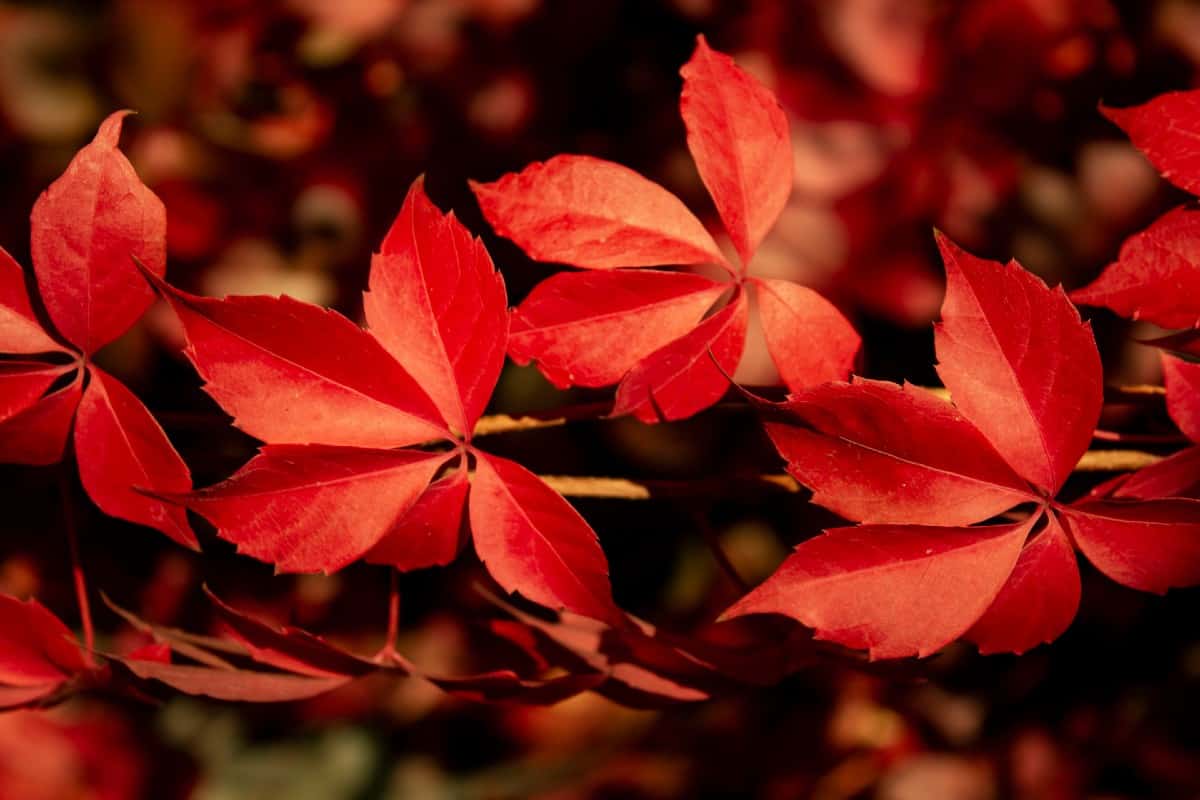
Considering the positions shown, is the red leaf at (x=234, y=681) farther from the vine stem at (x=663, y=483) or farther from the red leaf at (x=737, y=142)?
the red leaf at (x=737, y=142)

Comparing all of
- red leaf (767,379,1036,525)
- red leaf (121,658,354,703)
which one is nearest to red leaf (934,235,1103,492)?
red leaf (767,379,1036,525)

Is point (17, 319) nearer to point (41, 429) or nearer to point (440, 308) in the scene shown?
point (41, 429)

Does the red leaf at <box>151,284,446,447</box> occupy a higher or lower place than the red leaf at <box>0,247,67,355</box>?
lower

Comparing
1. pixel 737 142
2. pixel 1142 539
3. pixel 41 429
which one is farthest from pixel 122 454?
pixel 1142 539

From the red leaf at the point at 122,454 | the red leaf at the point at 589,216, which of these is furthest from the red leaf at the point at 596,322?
the red leaf at the point at 122,454

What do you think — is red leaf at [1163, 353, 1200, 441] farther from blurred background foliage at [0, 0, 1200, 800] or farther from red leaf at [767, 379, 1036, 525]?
blurred background foliage at [0, 0, 1200, 800]

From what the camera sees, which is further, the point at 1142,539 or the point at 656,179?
the point at 656,179

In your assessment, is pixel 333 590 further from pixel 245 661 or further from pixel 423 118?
pixel 423 118
